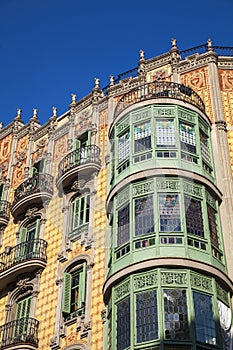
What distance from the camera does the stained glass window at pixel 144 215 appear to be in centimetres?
2175

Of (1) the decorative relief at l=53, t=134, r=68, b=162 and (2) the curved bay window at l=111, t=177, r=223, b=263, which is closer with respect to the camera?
(2) the curved bay window at l=111, t=177, r=223, b=263

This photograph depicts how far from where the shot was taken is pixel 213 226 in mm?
22594

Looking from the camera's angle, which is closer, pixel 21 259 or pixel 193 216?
pixel 193 216

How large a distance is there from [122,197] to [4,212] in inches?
369

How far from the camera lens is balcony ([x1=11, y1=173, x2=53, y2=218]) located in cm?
2894

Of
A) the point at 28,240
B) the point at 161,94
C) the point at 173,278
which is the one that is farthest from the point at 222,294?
the point at 28,240

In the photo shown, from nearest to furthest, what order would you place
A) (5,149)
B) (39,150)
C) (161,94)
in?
(161,94) < (39,150) < (5,149)

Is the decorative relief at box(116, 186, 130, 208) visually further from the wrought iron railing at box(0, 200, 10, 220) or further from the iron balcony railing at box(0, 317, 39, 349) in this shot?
the wrought iron railing at box(0, 200, 10, 220)

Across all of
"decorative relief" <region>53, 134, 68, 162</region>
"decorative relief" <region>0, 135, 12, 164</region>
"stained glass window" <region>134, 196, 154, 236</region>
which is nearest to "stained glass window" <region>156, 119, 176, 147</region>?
"stained glass window" <region>134, 196, 154, 236</region>

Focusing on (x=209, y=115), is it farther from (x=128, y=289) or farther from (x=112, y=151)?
(x=128, y=289)

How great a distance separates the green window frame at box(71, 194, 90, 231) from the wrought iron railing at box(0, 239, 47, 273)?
179 centimetres

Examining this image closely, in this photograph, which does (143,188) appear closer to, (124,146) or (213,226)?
(213,226)

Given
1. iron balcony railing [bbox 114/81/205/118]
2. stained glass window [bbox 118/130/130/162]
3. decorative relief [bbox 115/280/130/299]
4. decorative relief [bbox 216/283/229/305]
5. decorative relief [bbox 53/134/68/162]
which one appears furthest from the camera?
decorative relief [bbox 53/134/68/162]

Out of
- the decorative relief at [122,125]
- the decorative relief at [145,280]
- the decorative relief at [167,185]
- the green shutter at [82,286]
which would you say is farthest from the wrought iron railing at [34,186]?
the decorative relief at [145,280]
